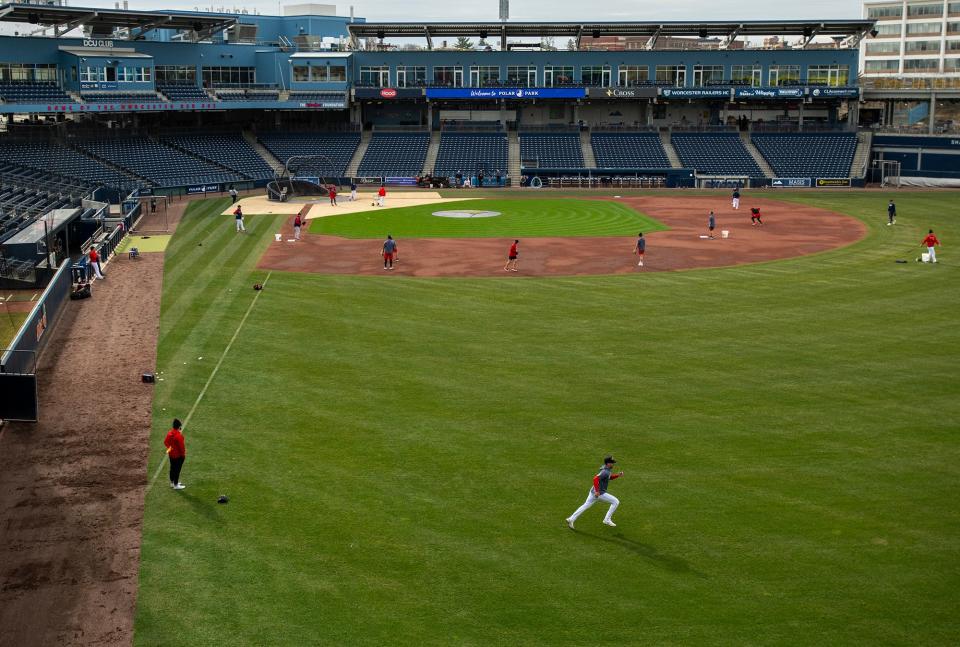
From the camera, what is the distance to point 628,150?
9319 cm

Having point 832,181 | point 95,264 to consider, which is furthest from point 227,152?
point 832,181

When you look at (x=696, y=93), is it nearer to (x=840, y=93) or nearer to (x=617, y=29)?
(x=617, y=29)

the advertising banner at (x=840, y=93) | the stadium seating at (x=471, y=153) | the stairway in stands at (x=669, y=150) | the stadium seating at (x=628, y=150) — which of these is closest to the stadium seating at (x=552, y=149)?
the stadium seating at (x=628, y=150)

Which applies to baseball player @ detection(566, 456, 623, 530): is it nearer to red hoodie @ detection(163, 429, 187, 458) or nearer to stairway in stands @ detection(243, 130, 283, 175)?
red hoodie @ detection(163, 429, 187, 458)

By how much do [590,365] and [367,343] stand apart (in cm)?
747

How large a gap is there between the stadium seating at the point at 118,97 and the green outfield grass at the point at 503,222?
2662 cm

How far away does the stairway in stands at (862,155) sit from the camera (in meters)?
88.0

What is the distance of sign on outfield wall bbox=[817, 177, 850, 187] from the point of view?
87125 millimetres

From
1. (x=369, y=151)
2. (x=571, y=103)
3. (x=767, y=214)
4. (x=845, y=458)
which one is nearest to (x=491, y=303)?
(x=845, y=458)

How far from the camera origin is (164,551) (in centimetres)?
1780

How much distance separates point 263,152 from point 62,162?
21964 millimetres

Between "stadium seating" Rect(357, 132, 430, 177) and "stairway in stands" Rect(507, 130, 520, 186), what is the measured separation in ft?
26.2

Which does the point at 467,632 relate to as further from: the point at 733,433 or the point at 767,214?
the point at 767,214

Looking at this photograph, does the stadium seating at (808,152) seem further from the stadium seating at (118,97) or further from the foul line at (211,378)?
the foul line at (211,378)
